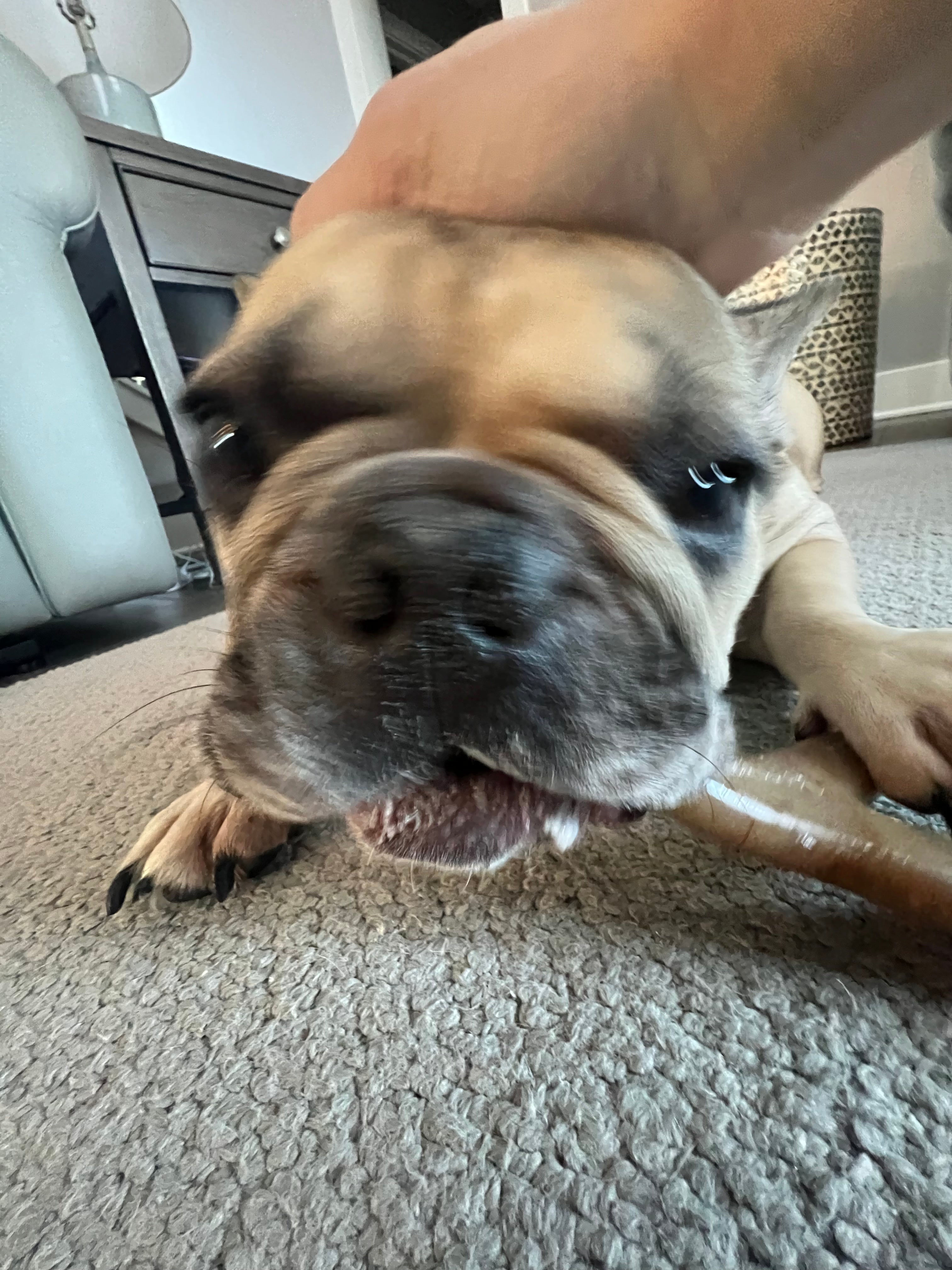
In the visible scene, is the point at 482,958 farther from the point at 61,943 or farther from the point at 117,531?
the point at 117,531

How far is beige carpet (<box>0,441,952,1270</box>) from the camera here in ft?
1.54

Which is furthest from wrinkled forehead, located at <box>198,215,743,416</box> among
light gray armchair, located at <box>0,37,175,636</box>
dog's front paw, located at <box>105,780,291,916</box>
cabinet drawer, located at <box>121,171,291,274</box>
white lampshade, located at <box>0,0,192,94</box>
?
white lampshade, located at <box>0,0,192,94</box>

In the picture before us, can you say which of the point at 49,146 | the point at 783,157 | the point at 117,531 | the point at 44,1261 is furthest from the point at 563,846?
the point at 49,146

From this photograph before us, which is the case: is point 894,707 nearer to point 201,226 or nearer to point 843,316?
point 201,226

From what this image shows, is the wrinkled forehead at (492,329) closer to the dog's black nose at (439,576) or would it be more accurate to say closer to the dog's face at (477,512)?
the dog's face at (477,512)

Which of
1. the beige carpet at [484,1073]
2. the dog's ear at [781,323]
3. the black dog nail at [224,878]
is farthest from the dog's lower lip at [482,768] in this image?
the dog's ear at [781,323]

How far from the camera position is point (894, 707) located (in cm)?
77

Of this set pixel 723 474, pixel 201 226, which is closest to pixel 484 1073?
pixel 723 474

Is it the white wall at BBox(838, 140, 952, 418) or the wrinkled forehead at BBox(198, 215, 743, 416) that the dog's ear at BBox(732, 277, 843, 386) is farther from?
the white wall at BBox(838, 140, 952, 418)

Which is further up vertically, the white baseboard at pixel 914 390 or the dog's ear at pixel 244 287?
the dog's ear at pixel 244 287

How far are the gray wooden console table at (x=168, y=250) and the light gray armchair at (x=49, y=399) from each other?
0.70 ft

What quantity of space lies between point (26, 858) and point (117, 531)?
4.60ft

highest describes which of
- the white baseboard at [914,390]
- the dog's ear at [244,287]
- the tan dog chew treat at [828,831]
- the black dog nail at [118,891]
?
the dog's ear at [244,287]

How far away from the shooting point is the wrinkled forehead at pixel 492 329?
2.48ft
